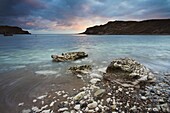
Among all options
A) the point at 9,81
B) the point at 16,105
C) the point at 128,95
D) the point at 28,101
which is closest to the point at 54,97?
the point at 28,101

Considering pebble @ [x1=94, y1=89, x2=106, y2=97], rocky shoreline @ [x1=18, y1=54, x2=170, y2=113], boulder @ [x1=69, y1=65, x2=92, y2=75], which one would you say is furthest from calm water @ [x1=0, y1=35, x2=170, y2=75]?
pebble @ [x1=94, y1=89, x2=106, y2=97]

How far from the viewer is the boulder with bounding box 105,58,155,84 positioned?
7.27m

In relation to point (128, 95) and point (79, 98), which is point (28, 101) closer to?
point (79, 98)

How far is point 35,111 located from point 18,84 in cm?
316

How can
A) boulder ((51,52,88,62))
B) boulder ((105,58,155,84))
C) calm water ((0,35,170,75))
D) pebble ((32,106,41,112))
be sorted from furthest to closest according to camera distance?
boulder ((51,52,88,62))
calm water ((0,35,170,75))
boulder ((105,58,155,84))
pebble ((32,106,41,112))

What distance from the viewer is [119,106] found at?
496 centimetres

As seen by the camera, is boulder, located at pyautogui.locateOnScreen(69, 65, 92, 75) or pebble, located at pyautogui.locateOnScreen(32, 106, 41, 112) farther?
boulder, located at pyautogui.locateOnScreen(69, 65, 92, 75)

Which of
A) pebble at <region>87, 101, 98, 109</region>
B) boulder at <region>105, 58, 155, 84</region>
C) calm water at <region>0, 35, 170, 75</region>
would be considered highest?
boulder at <region>105, 58, 155, 84</region>

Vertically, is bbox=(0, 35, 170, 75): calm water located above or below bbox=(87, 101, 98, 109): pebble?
below

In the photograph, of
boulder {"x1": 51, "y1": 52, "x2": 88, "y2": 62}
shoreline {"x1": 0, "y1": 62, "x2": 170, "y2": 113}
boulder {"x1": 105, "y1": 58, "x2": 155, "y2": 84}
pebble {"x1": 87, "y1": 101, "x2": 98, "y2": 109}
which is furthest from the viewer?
boulder {"x1": 51, "y1": 52, "x2": 88, "y2": 62}

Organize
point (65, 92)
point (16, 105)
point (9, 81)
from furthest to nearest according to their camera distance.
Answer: point (9, 81)
point (65, 92)
point (16, 105)

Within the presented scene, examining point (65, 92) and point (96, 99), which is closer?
point (96, 99)

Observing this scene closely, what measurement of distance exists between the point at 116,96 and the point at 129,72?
231cm

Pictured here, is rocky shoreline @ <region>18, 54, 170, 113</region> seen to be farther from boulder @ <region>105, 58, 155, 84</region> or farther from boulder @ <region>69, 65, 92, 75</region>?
boulder @ <region>69, 65, 92, 75</region>
